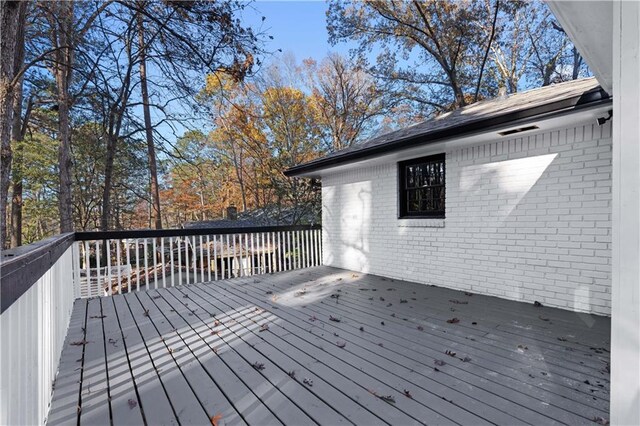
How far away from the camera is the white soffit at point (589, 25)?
62.4 inches

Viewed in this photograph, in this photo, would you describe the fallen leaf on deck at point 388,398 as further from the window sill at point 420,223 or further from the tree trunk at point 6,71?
the tree trunk at point 6,71

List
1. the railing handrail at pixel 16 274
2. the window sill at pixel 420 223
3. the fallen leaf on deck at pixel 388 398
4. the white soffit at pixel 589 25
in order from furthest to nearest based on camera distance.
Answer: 1. the window sill at pixel 420 223
2. the fallen leaf on deck at pixel 388 398
3. the white soffit at pixel 589 25
4. the railing handrail at pixel 16 274

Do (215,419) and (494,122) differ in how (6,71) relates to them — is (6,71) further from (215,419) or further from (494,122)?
(494,122)

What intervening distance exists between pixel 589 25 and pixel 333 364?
2.83m

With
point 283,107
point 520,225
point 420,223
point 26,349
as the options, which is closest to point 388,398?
point 26,349

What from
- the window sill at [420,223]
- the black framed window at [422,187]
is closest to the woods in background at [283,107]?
the black framed window at [422,187]

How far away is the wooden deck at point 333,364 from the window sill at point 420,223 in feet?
4.53

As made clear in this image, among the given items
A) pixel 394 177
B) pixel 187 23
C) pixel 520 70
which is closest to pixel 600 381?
pixel 394 177

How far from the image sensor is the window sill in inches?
206

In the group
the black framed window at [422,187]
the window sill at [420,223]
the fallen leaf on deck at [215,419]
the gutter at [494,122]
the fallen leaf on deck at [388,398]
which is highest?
the gutter at [494,122]

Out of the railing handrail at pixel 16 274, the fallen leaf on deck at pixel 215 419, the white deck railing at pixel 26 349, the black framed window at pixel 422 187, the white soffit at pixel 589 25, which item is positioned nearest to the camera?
the railing handrail at pixel 16 274

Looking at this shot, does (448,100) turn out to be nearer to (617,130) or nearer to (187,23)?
(187,23)

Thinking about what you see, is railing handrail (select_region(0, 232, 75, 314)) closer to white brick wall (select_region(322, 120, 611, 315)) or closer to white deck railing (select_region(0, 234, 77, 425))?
white deck railing (select_region(0, 234, 77, 425))

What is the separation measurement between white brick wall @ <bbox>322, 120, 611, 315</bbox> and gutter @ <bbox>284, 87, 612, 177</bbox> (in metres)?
0.73
